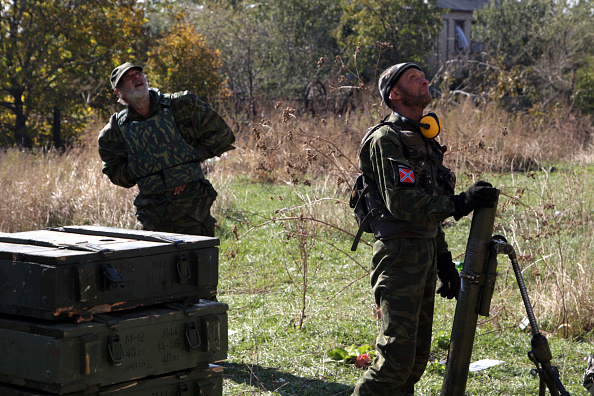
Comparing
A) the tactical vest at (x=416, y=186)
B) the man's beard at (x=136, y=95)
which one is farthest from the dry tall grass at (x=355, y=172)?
the tactical vest at (x=416, y=186)

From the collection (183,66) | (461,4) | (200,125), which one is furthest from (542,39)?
(200,125)

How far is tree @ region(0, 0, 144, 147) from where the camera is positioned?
16109 mm

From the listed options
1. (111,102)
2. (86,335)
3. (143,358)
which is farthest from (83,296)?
(111,102)

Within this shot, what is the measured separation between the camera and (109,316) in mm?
3115

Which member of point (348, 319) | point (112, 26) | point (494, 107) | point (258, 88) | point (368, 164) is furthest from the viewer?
point (258, 88)

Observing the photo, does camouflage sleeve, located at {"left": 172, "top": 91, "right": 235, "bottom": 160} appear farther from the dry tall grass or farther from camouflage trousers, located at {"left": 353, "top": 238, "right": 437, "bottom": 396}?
camouflage trousers, located at {"left": 353, "top": 238, "right": 437, "bottom": 396}

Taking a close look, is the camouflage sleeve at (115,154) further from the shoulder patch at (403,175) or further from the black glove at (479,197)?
the black glove at (479,197)

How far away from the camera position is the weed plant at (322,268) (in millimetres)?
4793

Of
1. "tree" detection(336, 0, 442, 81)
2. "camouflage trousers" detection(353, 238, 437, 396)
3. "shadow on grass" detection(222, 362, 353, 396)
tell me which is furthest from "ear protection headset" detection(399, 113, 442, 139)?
"tree" detection(336, 0, 442, 81)

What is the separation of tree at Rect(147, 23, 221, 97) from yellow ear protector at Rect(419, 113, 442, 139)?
14.1 meters

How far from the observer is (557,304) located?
5.43m

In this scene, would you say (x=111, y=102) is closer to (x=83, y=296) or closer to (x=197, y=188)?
(x=197, y=188)

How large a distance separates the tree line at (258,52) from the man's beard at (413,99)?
1.48 meters

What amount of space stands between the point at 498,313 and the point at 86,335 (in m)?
3.63
